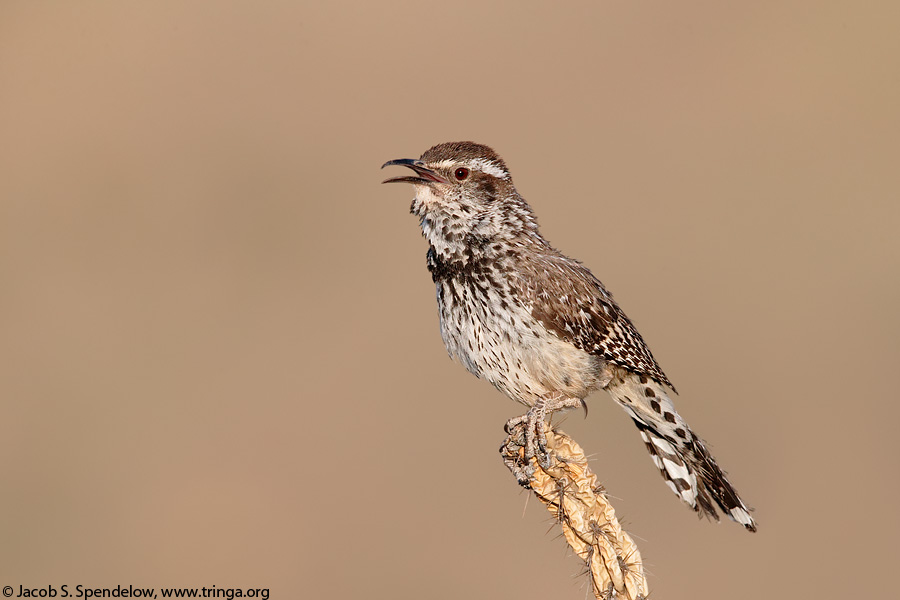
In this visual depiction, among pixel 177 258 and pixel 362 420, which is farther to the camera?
pixel 177 258

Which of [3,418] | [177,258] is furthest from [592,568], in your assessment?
[177,258]

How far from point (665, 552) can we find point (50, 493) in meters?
7.09

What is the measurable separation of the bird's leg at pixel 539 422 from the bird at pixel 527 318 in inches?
0.5

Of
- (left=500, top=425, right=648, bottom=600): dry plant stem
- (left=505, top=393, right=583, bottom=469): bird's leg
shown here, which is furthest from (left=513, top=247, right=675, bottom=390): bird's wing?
(left=500, top=425, right=648, bottom=600): dry plant stem

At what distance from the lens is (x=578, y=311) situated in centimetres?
555

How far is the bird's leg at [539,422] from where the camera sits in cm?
481

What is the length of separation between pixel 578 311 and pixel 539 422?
2.60ft

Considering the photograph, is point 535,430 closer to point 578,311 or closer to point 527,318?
point 527,318

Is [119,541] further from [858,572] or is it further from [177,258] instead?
[858,572]

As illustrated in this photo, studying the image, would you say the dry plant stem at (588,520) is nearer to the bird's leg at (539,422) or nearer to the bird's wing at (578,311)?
the bird's leg at (539,422)

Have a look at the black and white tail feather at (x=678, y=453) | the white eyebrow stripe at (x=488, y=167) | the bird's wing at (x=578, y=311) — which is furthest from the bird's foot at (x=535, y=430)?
the white eyebrow stripe at (x=488, y=167)

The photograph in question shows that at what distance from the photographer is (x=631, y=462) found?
39.3ft

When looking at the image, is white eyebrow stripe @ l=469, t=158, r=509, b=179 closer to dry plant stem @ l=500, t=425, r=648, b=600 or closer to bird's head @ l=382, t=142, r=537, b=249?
bird's head @ l=382, t=142, r=537, b=249

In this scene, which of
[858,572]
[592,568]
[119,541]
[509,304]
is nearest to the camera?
[592,568]
